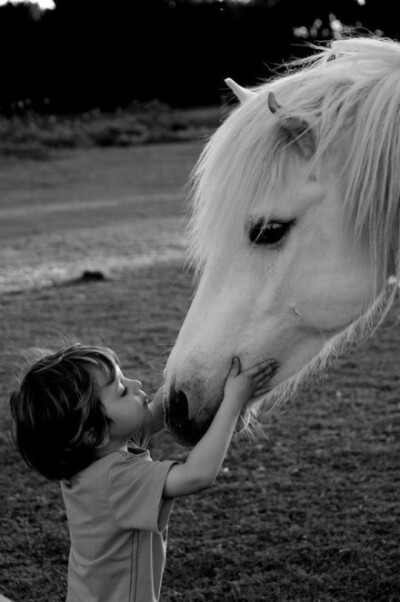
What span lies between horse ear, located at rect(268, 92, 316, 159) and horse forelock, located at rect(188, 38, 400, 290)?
2 cm

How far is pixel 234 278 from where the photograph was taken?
2.09 meters

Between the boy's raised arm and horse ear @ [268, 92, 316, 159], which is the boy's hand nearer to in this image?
the boy's raised arm

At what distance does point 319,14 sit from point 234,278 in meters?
3.15

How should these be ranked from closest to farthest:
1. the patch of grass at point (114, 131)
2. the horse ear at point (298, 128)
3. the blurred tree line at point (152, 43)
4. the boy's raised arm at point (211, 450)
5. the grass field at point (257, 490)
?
1. the boy's raised arm at point (211, 450)
2. the horse ear at point (298, 128)
3. the grass field at point (257, 490)
4. the blurred tree line at point (152, 43)
5. the patch of grass at point (114, 131)

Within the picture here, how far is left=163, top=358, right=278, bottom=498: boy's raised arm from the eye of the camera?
76.2 inches

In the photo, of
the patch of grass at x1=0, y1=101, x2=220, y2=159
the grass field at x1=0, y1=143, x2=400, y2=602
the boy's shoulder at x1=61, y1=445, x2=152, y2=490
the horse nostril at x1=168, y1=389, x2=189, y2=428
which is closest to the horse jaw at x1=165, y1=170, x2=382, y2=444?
the horse nostril at x1=168, y1=389, x2=189, y2=428

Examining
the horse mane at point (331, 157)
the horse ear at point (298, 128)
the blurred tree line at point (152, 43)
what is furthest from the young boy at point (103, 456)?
the blurred tree line at point (152, 43)

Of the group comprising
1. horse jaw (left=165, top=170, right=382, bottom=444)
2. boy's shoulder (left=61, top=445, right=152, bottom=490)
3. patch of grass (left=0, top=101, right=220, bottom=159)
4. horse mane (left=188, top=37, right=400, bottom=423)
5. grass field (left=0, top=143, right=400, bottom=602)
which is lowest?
patch of grass (left=0, top=101, right=220, bottom=159)

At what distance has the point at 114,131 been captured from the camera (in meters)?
23.1

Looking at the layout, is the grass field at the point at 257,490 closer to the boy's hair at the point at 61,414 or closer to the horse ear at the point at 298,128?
the boy's hair at the point at 61,414

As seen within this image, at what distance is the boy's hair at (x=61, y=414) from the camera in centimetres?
202

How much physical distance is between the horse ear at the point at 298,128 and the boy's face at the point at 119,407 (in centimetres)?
81

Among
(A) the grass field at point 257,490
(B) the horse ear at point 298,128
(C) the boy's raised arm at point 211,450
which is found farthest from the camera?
(A) the grass field at point 257,490

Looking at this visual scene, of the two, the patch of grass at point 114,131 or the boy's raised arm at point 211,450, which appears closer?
the boy's raised arm at point 211,450
